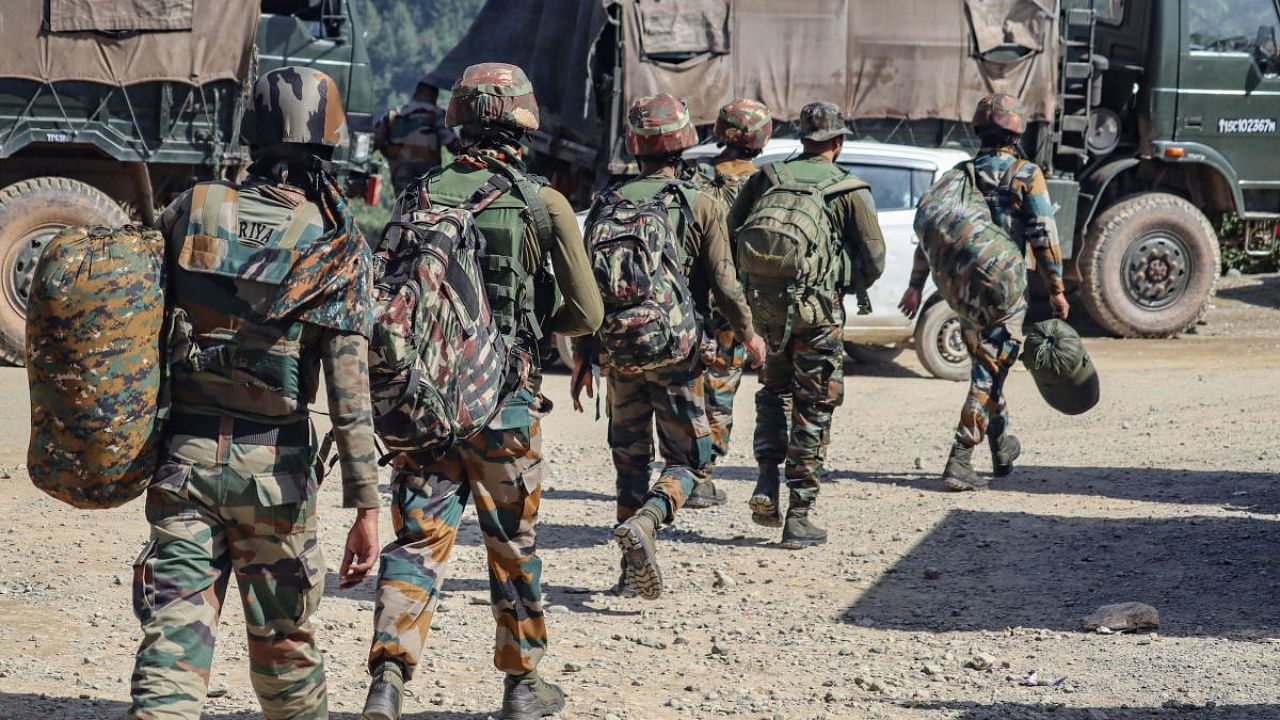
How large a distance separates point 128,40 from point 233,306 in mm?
8997

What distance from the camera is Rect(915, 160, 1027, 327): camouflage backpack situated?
7852 mm

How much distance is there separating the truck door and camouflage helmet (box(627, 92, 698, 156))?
9.14m

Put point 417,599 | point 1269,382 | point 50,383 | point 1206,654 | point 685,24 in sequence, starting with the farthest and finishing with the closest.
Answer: point 685,24 → point 1269,382 → point 1206,654 → point 417,599 → point 50,383

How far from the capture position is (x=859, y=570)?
21.9 ft

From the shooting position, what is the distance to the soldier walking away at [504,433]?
14.3 ft

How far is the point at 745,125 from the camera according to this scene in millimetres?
6984

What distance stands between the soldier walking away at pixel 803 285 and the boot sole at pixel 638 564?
1259mm

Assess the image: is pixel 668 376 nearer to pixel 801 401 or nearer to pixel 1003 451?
pixel 801 401

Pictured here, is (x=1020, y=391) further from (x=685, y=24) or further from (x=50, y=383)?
(x=50, y=383)

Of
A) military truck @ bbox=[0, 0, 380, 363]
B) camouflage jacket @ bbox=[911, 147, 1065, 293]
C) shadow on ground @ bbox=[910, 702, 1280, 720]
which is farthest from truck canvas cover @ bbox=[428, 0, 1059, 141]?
shadow on ground @ bbox=[910, 702, 1280, 720]

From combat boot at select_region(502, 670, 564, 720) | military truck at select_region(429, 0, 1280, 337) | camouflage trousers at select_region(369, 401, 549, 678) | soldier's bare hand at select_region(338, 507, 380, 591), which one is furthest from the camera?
military truck at select_region(429, 0, 1280, 337)

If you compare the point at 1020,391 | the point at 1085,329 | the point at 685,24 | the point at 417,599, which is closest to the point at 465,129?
the point at 417,599

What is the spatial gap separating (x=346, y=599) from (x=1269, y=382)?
24.9 ft

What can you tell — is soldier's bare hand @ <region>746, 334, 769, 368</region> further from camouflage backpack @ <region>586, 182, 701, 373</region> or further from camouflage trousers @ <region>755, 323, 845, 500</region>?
camouflage trousers @ <region>755, 323, 845, 500</region>
